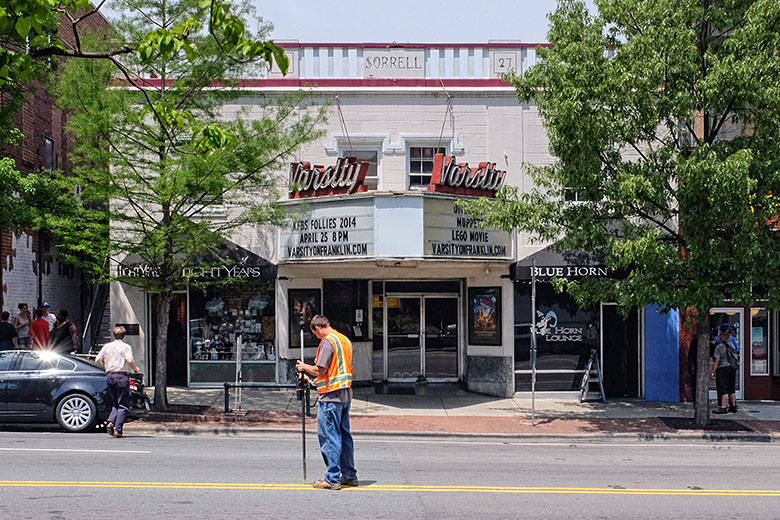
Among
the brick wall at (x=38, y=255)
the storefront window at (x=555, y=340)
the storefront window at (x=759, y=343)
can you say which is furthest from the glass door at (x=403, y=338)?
the brick wall at (x=38, y=255)

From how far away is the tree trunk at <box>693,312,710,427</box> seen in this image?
50.0 ft

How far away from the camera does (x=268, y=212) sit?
16.2m

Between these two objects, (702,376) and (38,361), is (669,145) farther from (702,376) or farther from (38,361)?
(38,361)

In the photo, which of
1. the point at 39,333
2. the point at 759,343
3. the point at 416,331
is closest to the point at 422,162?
the point at 416,331

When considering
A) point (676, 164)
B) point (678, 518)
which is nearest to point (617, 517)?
point (678, 518)

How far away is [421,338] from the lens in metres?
20.5

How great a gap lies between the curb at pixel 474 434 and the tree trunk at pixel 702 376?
57 cm

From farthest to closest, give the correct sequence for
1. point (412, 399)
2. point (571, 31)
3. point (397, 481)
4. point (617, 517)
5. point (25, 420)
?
point (412, 399) < point (571, 31) < point (25, 420) < point (397, 481) < point (617, 517)

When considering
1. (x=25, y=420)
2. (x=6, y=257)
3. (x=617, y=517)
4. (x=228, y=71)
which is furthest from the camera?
(x=6, y=257)

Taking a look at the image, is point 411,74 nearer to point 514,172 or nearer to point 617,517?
point 514,172

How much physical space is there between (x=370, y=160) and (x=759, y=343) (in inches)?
381

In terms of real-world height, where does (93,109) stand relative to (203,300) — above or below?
above

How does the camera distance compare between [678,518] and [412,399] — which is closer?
[678,518]

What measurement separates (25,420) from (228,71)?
730 cm
